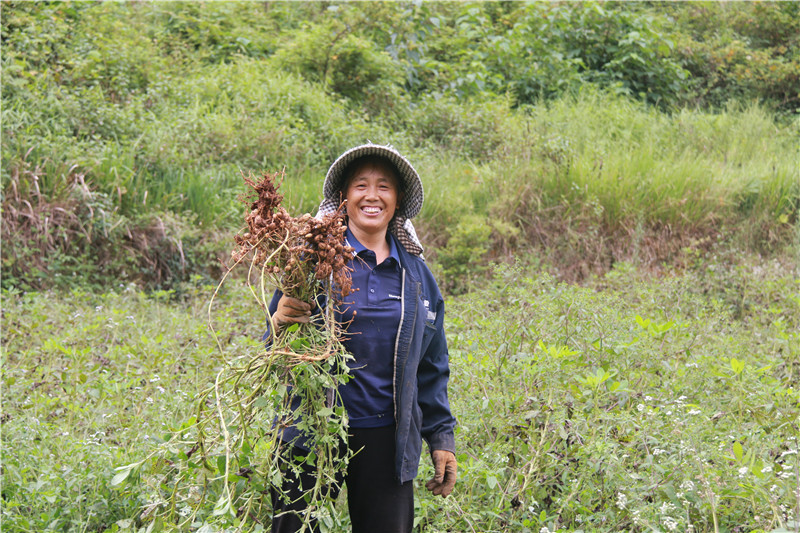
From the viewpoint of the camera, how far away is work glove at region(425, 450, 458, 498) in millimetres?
2732

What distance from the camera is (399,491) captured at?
2.55 m

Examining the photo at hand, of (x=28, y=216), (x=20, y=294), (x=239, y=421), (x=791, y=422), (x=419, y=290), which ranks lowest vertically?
(x=20, y=294)

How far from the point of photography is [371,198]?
105 inches

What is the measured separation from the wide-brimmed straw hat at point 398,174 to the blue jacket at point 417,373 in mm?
173

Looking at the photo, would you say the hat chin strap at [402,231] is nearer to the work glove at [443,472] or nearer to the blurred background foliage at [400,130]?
the work glove at [443,472]

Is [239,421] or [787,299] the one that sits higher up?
[239,421]

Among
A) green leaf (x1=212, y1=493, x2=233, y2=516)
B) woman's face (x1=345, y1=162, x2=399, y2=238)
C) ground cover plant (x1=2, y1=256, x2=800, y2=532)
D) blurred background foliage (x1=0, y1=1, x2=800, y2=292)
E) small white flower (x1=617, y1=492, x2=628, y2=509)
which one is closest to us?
green leaf (x1=212, y1=493, x2=233, y2=516)

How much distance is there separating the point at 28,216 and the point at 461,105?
5.60 meters

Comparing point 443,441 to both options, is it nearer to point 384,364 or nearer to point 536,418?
point 384,364

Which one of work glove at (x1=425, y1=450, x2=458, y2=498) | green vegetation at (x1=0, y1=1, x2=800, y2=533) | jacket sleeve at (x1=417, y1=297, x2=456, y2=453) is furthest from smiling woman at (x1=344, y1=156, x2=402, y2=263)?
work glove at (x1=425, y1=450, x2=458, y2=498)

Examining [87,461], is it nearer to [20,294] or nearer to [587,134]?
[20,294]

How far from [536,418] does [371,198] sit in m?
1.43

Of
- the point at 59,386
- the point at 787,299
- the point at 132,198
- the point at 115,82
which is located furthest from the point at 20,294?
the point at 787,299

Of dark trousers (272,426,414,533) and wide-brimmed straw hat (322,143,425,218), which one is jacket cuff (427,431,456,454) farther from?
wide-brimmed straw hat (322,143,425,218)
